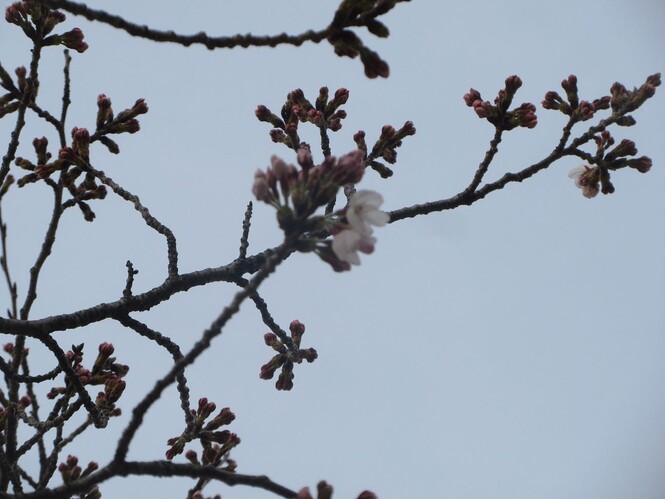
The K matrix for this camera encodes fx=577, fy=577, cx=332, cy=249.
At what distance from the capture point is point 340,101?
4395mm

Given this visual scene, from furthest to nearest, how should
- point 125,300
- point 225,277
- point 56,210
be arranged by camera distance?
point 56,210
point 225,277
point 125,300

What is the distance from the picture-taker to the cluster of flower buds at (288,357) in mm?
3725

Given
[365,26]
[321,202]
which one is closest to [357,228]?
[321,202]

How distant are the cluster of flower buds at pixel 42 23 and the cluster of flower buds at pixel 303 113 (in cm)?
136

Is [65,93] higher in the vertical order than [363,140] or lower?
higher

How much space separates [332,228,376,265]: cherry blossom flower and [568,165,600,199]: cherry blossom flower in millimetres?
2531

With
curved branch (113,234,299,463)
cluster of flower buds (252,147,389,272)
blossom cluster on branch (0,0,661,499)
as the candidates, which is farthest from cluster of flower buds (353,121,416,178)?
curved branch (113,234,299,463)

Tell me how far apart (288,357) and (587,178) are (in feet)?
8.17

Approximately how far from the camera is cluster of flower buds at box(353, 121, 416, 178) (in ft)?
13.5

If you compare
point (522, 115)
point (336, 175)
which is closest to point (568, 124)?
point (522, 115)

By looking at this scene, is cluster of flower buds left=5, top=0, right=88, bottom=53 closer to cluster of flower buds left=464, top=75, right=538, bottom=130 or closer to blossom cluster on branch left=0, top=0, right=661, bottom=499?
blossom cluster on branch left=0, top=0, right=661, bottom=499

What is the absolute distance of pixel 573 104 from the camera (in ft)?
13.3

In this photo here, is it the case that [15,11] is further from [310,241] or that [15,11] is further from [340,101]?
[310,241]

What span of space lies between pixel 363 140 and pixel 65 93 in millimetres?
2251
